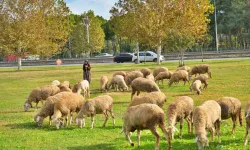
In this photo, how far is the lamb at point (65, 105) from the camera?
15.4 metres

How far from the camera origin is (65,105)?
51.5 feet

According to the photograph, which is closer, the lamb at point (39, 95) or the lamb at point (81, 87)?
the lamb at point (39, 95)

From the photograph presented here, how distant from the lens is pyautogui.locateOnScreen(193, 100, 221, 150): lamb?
34.4ft

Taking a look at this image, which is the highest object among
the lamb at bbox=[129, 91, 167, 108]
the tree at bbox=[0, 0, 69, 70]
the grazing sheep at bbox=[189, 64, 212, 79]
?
the tree at bbox=[0, 0, 69, 70]

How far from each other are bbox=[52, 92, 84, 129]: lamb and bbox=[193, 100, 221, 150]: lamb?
240 inches

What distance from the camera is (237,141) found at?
12203mm

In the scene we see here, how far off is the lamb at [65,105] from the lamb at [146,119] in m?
4.25

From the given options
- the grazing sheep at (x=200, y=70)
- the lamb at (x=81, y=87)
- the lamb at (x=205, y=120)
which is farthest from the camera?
the grazing sheep at (x=200, y=70)

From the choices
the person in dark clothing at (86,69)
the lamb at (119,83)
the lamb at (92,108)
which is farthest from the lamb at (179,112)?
the person in dark clothing at (86,69)

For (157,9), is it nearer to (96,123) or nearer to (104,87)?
(104,87)

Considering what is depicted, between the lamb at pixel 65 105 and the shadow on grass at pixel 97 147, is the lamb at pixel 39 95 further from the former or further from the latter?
the shadow on grass at pixel 97 147

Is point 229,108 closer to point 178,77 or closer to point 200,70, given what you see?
point 178,77

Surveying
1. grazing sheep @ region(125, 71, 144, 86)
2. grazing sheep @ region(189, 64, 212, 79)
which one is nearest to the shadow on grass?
grazing sheep @ region(125, 71, 144, 86)

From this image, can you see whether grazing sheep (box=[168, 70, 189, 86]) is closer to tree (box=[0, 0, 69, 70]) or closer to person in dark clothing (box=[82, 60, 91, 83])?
person in dark clothing (box=[82, 60, 91, 83])
